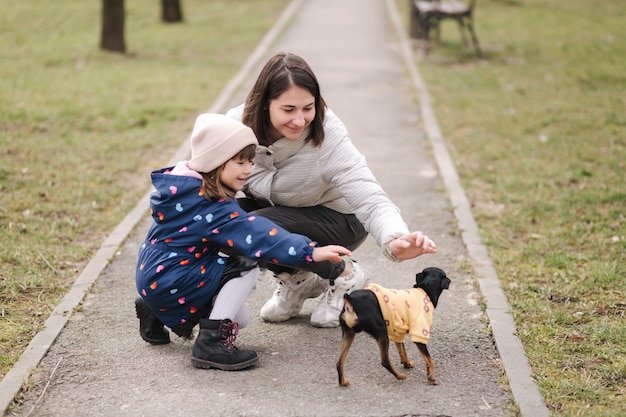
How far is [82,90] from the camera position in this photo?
400 inches

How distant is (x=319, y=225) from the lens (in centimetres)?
393

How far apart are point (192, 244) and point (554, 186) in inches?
157

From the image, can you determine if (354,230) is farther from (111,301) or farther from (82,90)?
(82,90)

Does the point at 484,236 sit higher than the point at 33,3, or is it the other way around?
the point at 484,236

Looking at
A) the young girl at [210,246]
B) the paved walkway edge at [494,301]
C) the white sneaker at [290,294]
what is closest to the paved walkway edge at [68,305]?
the young girl at [210,246]

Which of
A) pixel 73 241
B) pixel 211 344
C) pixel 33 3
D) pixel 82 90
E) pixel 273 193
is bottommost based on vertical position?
pixel 33 3

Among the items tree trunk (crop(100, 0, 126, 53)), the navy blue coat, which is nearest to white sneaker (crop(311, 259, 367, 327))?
the navy blue coat

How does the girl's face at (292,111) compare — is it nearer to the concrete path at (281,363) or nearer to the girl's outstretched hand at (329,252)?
the girl's outstretched hand at (329,252)

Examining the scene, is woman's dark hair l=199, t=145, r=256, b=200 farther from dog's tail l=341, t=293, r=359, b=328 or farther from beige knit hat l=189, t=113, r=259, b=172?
dog's tail l=341, t=293, r=359, b=328

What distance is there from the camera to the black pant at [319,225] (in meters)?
3.80

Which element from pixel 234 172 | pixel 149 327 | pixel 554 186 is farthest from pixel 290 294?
pixel 554 186

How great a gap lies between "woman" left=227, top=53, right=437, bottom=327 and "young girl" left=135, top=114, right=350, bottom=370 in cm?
31

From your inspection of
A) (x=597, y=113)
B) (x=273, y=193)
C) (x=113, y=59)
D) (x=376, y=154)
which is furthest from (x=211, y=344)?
(x=113, y=59)

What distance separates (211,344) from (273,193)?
88cm
